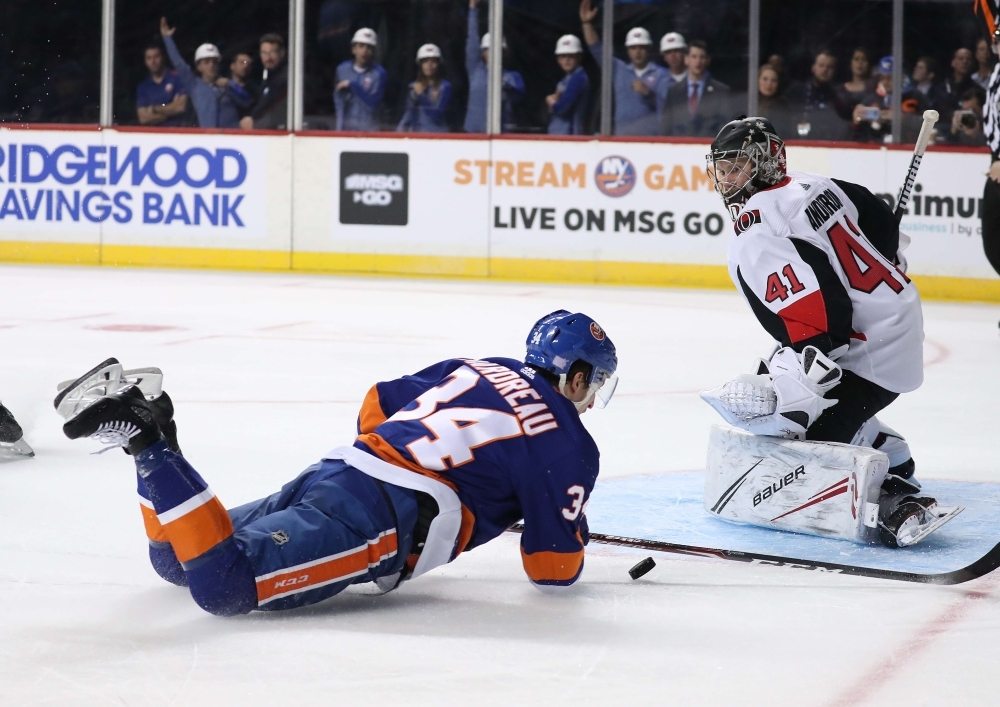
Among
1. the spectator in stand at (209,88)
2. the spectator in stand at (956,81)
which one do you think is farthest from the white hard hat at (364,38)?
the spectator in stand at (956,81)

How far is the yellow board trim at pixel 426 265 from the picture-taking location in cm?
938

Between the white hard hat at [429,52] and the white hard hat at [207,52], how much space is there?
5.32 ft

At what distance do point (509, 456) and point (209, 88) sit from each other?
9199 millimetres

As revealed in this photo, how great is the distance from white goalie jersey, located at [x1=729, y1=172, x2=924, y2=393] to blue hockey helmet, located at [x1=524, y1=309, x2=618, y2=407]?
0.73 m

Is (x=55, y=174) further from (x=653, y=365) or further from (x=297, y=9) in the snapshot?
(x=653, y=365)

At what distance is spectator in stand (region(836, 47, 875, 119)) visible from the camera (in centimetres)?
976

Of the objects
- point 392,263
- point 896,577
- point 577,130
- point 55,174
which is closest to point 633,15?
point 577,130

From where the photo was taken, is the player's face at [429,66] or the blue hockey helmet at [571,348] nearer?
the blue hockey helmet at [571,348]

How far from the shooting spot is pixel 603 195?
33.0 ft

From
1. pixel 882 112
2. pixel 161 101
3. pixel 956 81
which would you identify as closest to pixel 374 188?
pixel 161 101

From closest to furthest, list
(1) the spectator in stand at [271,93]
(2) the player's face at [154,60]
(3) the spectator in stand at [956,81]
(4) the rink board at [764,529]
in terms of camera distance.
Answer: (4) the rink board at [764,529]
(3) the spectator in stand at [956,81]
(1) the spectator in stand at [271,93]
(2) the player's face at [154,60]

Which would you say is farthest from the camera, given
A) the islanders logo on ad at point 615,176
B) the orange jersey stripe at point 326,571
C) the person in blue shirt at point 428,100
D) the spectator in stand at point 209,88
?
the spectator in stand at point 209,88

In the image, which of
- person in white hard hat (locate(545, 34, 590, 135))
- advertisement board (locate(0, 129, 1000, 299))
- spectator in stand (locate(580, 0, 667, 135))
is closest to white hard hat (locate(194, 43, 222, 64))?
advertisement board (locate(0, 129, 1000, 299))

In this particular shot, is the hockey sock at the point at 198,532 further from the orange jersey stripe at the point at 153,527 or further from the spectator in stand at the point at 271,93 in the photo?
the spectator in stand at the point at 271,93
